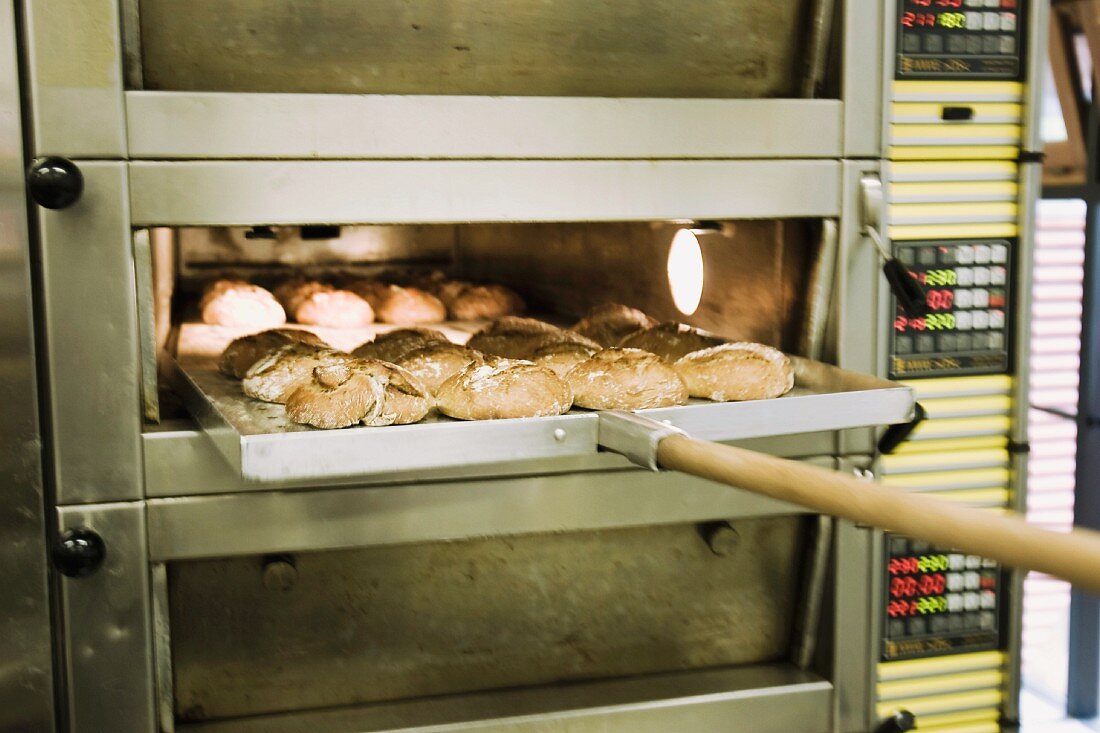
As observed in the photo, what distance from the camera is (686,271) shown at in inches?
80.0

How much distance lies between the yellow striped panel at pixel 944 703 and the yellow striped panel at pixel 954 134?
0.95 metres

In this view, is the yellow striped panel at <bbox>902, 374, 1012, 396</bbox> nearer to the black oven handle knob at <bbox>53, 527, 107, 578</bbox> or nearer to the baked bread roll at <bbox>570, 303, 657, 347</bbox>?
the baked bread roll at <bbox>570, 303, 657, 347</bbox>

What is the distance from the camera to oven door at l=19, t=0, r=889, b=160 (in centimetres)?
135

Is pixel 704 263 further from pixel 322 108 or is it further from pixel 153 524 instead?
pixel 153 524

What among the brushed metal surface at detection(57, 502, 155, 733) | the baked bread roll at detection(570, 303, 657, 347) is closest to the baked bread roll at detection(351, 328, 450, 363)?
the baked bread roll at detection(570, 303, 657, 347)

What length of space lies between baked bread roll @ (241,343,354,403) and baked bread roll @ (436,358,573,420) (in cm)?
19

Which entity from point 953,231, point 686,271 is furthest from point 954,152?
A: point 686,271

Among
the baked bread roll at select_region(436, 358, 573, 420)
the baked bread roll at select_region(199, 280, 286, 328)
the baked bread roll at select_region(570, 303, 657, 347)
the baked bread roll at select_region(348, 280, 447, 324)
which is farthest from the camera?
the baked bread roll at select_region(348, 280, 447, 324)

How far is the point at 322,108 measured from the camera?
141 centimetres

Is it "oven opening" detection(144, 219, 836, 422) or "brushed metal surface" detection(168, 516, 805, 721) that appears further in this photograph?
"oven opening" detection(144, 219, 836, 422)

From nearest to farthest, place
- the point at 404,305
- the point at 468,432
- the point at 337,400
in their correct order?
1. the point at 468,432
2. the point at 337,400
3. the point at 404,305

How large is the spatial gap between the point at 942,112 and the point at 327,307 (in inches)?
57.6

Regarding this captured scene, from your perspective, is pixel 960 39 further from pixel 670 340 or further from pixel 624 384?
pixel 624 384

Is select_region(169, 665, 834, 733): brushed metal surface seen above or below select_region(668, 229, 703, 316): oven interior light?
below
